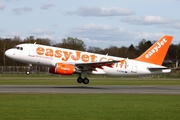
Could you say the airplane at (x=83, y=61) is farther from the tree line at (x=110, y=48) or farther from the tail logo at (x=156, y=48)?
the tree line at (x=110, y=48)

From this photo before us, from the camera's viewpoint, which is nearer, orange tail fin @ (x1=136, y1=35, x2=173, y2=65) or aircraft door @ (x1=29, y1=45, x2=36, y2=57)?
aircraft door @ (x1=29, y1=45, x2=36, y2=57)

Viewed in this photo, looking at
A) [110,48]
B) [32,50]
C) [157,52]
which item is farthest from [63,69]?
[110,48]

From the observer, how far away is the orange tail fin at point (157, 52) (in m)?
47.3

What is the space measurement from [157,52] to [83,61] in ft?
28.3

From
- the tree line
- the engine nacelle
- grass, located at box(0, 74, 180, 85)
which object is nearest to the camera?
the engine nacelle

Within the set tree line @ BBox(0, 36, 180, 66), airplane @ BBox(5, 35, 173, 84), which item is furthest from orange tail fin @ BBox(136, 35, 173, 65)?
tree line @ BBox(0, 36, 180, 66)

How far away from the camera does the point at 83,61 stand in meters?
44.4

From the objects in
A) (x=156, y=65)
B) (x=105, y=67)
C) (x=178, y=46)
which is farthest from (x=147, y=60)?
(x=178, y=46)

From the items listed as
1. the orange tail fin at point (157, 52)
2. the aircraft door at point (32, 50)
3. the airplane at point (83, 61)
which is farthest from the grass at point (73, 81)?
the aircraft door at point (32, 50)

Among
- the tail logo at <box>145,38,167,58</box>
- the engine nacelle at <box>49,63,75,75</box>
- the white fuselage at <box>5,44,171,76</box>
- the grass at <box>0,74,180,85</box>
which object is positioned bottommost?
the grass at <box>0,74,180,85</box>

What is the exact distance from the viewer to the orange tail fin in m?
47.3

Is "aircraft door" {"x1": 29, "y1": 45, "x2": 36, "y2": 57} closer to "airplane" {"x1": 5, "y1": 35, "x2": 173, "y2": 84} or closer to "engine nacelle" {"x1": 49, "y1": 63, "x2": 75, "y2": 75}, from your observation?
"airplane" {"x1": 5, "y1": 35, "x2": 173, "y2": 84}

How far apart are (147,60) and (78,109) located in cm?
2811

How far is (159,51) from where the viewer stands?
47.5 meters
